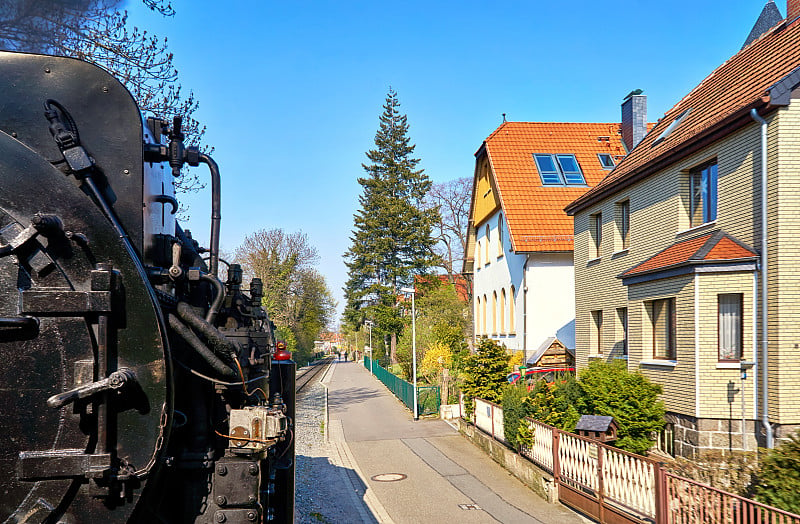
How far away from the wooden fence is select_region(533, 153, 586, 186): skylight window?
14.7 m

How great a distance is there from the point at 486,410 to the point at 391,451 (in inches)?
110

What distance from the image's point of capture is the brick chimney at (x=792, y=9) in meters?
14.6

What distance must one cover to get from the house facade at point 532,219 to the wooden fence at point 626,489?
11.0 meters

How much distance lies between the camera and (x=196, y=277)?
3973mm

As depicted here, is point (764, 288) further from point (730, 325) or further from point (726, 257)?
point (730, 325)

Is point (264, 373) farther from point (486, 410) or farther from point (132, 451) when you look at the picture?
point (486, 410)

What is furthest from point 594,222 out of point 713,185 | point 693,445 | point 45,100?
point 45,100

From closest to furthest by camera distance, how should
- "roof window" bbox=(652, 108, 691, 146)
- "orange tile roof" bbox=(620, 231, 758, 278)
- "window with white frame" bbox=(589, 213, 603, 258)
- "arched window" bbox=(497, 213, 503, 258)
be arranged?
"orange tile roof" bbox=(620, 231, 758, 278) < "roof window" bbox=(652, 108, 691, 146) < "window with white frame" bbox=(589, 213, 603, 258) < "arched window" bbox=(497, 213, 503, 258)

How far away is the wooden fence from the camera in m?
6.75

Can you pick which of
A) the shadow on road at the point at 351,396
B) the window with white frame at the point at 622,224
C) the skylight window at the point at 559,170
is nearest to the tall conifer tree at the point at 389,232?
the shadow on road at the point at 351,396

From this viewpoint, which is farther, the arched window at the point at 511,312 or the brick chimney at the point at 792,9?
the arched window at the point at 511,312

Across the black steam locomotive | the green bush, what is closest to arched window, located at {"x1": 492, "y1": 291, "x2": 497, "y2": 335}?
the green bush

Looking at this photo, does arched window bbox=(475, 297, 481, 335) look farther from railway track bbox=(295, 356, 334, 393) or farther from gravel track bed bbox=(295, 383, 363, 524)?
gravel track bed bbox=(295, 383, 363, 524)

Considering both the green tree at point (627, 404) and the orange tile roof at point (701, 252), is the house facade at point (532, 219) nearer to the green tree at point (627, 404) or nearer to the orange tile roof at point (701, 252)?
the orange tile roof at point (701, 252)
